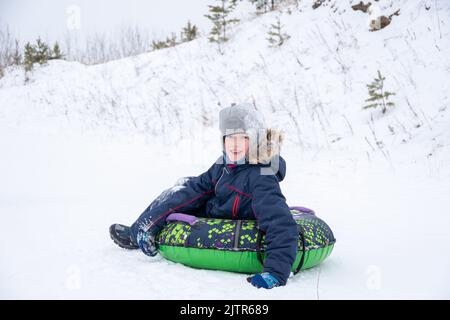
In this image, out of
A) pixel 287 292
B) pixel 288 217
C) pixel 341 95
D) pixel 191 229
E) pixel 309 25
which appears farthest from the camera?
pixel 309 25

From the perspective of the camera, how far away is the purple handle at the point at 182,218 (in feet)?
8.36

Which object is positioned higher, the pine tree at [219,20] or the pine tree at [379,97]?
the pine tree at [219,20]

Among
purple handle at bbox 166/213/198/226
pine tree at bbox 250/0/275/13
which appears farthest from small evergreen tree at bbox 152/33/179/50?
purple handle at bbox 166/213/198/226

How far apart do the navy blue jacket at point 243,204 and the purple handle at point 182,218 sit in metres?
0.05

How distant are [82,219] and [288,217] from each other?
2.16m

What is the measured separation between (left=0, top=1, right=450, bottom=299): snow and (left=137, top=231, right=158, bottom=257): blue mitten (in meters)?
0.06

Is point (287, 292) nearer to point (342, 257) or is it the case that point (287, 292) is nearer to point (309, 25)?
point (342, 257)

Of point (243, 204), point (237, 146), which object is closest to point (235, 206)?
point (243, 204)

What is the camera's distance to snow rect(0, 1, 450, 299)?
2285mm

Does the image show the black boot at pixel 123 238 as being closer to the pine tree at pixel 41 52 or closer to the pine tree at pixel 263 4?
the pine tree at pixel 263 4

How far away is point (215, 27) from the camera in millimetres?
11039

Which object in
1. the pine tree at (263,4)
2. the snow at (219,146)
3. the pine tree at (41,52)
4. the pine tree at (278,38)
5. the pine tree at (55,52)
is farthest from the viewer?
the pine tree at (55,52)

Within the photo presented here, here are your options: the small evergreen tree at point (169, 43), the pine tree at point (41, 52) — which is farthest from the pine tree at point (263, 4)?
the pine tree at point (41, 52)
